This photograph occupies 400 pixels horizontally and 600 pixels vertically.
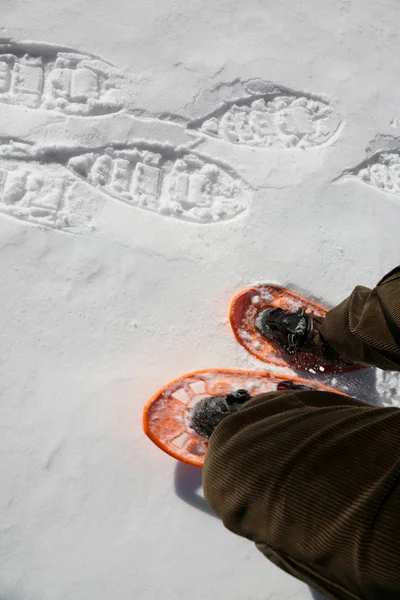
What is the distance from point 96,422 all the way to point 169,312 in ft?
1.58

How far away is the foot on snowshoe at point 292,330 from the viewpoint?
5.89 feet

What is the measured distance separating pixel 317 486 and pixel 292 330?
95 cm

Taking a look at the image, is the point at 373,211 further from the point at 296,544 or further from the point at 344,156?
the point at 296,544

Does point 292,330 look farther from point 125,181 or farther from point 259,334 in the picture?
point 125,181

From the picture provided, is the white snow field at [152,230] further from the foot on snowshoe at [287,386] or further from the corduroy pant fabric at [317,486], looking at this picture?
the corduroy pant fabric at [317,486]

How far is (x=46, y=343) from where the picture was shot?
1730 millimetres

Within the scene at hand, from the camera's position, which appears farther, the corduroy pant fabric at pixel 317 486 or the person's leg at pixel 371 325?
the person's leg at pixel 371 325

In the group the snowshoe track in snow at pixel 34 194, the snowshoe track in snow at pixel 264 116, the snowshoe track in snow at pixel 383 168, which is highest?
the snowshoe track in snow at pixel 264 116

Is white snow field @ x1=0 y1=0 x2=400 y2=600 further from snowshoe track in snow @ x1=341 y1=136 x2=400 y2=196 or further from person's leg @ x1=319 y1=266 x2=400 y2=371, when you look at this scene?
person's leg @ x1=319 y1=266 x2=400 y2=371

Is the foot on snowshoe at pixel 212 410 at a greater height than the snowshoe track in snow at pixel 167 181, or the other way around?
the snowshoe track in snow at pixel 167 181

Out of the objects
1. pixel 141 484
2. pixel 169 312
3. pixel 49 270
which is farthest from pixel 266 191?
pixel 141 484

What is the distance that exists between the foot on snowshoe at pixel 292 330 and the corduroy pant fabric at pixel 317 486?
2.06ft

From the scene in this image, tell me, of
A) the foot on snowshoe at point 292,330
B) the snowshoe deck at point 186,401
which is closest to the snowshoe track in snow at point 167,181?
the foot on snowshoe at point 292,330

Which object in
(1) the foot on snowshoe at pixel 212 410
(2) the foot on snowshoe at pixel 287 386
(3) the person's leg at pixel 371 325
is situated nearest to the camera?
(3) the person's leg at pixel 371 325
